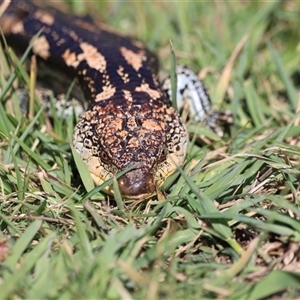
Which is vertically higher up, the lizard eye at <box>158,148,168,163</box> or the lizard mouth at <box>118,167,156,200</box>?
the lizard eye at <box>158,148,168,163</box>

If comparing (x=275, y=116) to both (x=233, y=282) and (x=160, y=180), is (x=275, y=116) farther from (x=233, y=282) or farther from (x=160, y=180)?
(x=233, y=282)

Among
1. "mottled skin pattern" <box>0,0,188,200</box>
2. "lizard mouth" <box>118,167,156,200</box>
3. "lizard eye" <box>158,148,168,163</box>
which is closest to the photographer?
"lizard mouth" <box>118,167,156,200</box>

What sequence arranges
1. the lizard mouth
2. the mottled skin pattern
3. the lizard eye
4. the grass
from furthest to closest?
the lizard eye, the mottled skin pattern, the lizard mouth, the grass

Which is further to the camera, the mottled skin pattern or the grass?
the mottled skin pattern

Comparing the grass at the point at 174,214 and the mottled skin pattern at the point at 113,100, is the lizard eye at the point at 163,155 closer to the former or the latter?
the mottled skin pattern at the point at 113,100

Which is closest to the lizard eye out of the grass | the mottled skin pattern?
the mottled skin pattern

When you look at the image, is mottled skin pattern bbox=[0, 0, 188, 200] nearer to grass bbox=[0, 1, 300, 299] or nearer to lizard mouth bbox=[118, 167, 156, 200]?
lizard mouth bbox=[118, 167, 156, 200]
